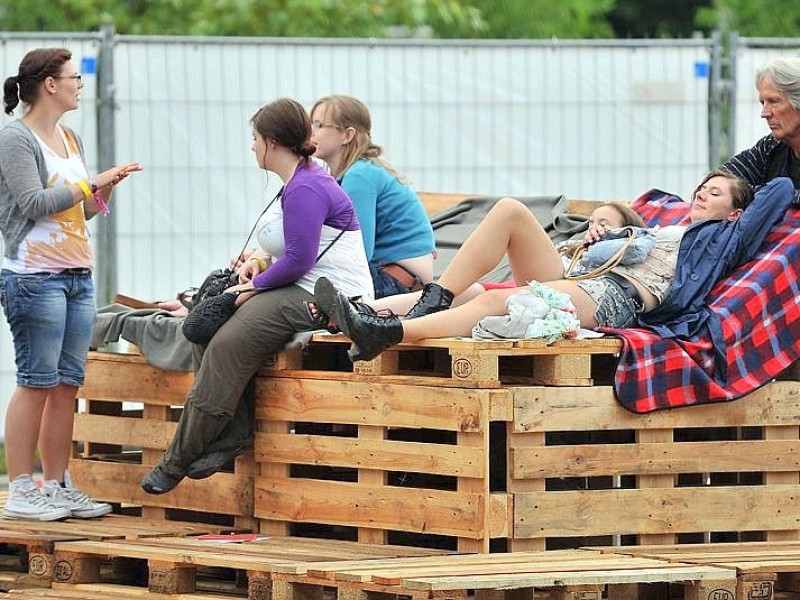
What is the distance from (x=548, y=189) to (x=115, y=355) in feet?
13.2

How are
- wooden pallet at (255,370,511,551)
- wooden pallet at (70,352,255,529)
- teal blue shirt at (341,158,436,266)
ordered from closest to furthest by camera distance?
1. wooden pallet at (255,370,511,551)
2. wooden pallet at (70,352,255,529)
3. teal blue shirt at (341,158,436,266)

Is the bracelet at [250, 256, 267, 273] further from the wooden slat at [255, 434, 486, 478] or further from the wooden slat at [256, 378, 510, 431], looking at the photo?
the wooden slat at [255, 434, 486, 478]

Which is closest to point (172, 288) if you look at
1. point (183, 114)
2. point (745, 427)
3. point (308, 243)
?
point (183, 114)

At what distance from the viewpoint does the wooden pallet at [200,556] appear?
6551 mm

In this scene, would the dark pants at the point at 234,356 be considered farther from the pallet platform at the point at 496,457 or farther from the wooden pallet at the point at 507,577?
the wooden pallet at the point at 507,577

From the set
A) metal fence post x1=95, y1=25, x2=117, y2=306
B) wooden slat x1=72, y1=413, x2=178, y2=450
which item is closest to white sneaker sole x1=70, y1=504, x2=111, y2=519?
wooden slat x1=72, y1=413, x2=178, y2=450

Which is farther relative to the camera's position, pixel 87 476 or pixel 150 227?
pixel 150 227

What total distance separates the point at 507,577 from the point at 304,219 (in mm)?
1798

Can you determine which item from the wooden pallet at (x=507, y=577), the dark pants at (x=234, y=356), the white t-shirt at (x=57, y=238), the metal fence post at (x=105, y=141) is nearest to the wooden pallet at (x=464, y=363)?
the dark pants at (x=234, y=356)

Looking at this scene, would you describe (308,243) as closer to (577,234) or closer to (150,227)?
(577,234)

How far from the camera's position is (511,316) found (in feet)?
22.4

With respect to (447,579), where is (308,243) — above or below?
above

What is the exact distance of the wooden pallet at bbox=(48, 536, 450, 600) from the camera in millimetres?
6551

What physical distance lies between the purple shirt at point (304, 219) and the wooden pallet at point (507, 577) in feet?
4.25
